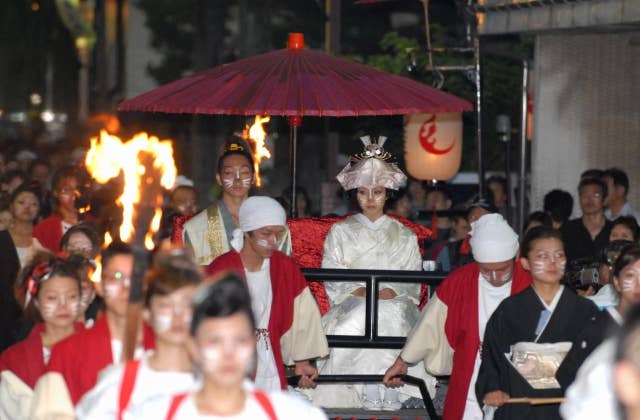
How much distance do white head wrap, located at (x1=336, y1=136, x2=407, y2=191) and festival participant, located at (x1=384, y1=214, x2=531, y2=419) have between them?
1378 millimetres

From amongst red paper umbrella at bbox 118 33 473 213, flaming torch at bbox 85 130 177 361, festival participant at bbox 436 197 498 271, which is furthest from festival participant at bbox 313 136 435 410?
flaming torch at bbox 85 130 177 361

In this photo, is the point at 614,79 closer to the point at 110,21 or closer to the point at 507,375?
the point at 507,375

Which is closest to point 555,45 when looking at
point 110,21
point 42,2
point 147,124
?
point 147,124

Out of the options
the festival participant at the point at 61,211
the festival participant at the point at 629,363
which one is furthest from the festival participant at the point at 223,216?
the festival participant at the point at 629,363

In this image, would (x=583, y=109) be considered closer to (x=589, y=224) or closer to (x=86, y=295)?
(x=589, y=224)

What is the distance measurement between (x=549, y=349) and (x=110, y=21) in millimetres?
28464

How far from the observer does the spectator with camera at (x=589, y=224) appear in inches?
388

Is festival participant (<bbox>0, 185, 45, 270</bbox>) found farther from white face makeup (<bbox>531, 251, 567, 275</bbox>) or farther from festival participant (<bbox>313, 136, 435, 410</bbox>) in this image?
white face makeup (<bbox>531, 251, 567, 275</bbox>)

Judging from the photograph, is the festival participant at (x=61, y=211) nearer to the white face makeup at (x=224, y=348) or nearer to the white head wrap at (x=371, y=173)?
the white head wrap at (x=371, y=173)

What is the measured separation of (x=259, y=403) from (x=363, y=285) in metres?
4.21

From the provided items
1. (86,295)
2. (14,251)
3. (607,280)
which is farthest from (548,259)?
(14,251)

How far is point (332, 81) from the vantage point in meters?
8.24

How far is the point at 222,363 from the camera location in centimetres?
409

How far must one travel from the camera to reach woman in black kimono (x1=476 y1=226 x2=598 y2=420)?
6.16m
